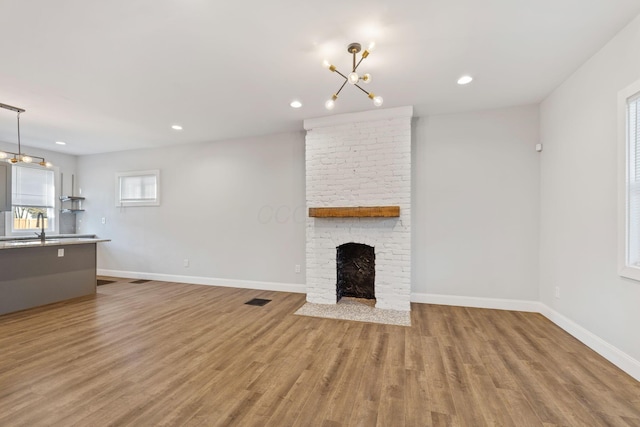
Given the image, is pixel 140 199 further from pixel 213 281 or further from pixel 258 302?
pixel 258 302

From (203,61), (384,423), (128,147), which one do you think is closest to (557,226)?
(384,423)

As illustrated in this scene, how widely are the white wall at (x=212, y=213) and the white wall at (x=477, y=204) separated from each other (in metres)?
1.98

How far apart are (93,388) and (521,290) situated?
474 centimetres

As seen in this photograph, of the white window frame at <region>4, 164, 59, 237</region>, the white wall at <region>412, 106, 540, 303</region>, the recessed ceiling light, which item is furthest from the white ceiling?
the white window frame at <region>4, 164, 59, 237</region>

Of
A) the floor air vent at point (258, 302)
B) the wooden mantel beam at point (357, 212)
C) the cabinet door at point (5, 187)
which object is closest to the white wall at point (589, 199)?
the wooden mantel beam at point (357, 212)

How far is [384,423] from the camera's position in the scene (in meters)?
1.73

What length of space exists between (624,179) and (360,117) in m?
2.81

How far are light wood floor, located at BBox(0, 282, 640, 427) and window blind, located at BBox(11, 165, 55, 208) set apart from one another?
132 inches

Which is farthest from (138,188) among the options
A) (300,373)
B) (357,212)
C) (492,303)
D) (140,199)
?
(492,303)

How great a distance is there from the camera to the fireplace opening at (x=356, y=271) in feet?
14.1

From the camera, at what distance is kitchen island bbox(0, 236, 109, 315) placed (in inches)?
149

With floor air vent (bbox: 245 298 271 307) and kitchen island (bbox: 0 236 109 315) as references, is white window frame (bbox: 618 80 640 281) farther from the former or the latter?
kitchen island (bbox: 0 236 109 315)

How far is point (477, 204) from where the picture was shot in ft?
12.9

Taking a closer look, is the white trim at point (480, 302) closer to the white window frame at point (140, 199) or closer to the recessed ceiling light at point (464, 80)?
the recessed ceiling light at point (464, 80)
